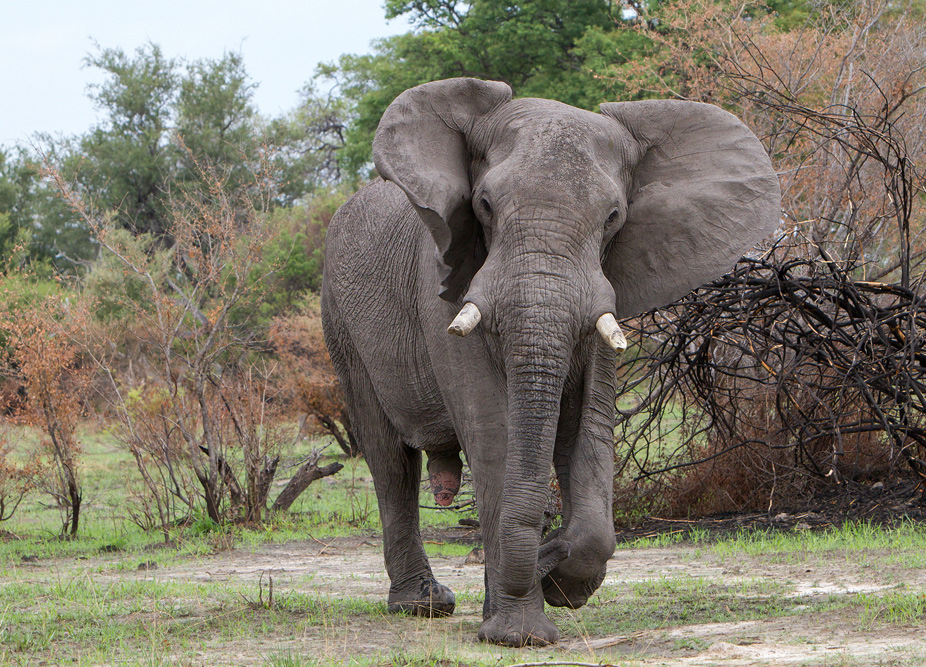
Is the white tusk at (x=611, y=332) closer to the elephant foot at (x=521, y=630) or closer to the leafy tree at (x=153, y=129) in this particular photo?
the elephant foot at (x=521, y=630)

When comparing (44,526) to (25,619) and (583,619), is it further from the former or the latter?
(583,619)

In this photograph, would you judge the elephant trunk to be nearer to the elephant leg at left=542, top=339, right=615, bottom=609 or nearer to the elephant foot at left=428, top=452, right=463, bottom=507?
the elephant leg at left=542, top=339, right=615, bottom=609

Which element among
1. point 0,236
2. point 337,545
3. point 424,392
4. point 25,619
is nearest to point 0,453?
point 337,545

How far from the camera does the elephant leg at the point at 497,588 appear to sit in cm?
481

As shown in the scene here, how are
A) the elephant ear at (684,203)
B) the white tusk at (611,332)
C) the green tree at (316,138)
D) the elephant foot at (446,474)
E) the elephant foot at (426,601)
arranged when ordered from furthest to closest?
the green tree at (316,138), the elephant foot at (446,474), the elephant foot at (426,601), the elephant ear at (684,203), the white tusk at (611,332)

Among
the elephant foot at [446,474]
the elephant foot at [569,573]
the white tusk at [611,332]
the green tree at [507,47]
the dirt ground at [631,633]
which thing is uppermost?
the green tree at [507,47]

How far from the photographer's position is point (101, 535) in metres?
11.4

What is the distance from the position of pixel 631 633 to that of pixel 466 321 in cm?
179

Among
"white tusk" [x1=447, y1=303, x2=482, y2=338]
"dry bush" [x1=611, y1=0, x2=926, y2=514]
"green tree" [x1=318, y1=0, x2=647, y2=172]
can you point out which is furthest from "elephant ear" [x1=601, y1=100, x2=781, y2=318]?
"green tree" [x1=318, y1=0, x2=647, y2=172]

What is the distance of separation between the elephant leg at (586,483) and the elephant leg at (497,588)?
0.15 m

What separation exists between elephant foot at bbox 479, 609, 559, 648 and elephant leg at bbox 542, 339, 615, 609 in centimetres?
15

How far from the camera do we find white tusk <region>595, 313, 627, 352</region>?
421 cm

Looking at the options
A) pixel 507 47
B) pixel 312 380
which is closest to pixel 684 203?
pixel 312 380

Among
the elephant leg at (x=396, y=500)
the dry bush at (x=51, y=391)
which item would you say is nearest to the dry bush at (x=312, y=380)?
the dry bush at (x=51, y=391)
